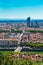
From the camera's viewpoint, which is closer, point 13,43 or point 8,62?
point 8,62

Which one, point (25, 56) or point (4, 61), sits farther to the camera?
point (25, 56)

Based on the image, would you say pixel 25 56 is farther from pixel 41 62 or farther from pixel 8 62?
pixel 8 62

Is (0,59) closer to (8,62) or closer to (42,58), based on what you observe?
(8,62)

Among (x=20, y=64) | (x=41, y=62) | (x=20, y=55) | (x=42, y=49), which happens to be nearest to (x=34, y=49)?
(x=42, y=49)

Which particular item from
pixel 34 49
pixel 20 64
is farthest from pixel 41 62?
pixel 34 49

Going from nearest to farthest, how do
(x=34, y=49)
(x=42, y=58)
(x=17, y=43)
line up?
(x=42, y=58)
(x=34, y=49)
(x=17, y=43)

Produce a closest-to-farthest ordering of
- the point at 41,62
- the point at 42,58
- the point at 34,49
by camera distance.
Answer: the point at 41,62 → the point at 42,58 → the point at 34,49

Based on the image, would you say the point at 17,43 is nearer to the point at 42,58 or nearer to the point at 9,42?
the point at 9,42

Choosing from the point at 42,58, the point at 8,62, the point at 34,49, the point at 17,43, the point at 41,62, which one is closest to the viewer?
the point at 8,62
